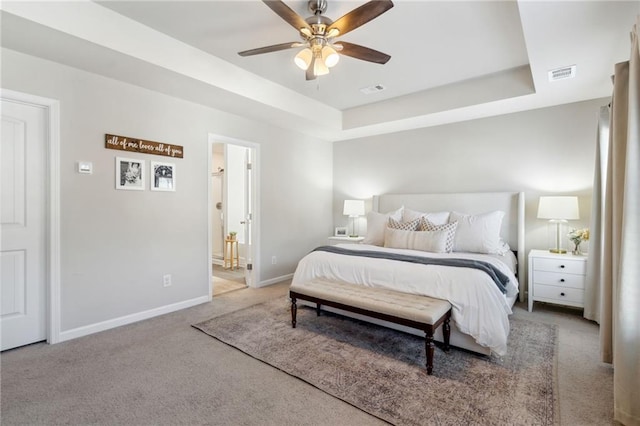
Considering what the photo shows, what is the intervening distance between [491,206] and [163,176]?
4.08 m

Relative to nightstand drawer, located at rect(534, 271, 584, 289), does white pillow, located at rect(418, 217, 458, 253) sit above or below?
above

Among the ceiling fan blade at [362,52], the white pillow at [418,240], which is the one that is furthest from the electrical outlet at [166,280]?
the ceiling fan blade at [362,52]

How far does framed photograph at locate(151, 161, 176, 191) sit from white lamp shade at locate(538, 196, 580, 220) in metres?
4.20

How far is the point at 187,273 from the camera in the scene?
362 cm

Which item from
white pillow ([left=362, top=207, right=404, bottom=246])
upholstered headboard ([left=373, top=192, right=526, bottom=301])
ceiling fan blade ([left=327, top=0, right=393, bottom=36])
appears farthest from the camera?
white pillow ([left=362, top=207, right=404, bottom=246])

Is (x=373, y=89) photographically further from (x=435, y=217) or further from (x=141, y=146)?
(x=141, y=146)

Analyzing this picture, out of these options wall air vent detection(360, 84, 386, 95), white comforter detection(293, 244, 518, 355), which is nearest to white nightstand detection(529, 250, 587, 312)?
white comforter detection(293, 244, 518, 355)

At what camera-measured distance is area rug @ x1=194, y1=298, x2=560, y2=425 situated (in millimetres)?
1753

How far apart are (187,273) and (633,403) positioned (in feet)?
12.5

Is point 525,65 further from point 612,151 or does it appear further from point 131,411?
point 131,411

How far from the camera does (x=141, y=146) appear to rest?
3178 mm

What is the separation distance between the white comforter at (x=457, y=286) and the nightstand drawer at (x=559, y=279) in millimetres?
550

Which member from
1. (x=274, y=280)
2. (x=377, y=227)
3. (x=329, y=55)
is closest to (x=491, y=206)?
(x=377, y=227)

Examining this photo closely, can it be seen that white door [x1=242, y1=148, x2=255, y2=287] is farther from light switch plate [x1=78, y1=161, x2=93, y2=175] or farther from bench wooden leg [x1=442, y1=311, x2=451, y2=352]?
bench wooden leg [x1=442, y1=311, x2=451, y2=352]
